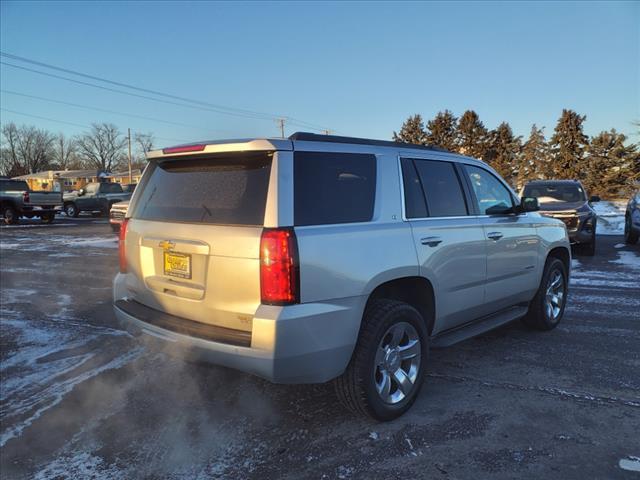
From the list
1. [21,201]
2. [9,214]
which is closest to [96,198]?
[21,201]

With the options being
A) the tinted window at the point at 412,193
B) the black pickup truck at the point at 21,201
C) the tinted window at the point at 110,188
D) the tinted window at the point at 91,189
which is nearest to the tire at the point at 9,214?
the black pickup truck at the point at 21,201

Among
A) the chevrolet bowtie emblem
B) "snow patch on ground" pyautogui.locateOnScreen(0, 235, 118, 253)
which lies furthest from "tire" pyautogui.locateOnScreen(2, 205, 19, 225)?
the chevrolet bowtie emblem

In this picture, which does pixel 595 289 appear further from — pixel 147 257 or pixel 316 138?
pixel 147 257

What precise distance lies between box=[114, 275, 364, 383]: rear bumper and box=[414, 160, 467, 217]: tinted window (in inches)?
48.1

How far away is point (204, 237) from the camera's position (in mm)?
2959

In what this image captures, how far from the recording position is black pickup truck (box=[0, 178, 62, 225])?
22.0m

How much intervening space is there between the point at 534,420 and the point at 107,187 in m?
28.5

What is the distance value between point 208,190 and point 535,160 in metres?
51.0

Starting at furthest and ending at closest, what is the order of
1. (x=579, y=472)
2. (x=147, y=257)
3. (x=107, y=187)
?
(x=107, y=187) < (x=147, y=257) < (x=579, y=472)

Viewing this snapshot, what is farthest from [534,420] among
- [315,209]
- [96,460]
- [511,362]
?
[96,460]

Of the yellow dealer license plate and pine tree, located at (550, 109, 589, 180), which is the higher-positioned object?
pine tree, located at (550, 109, 589, 180)

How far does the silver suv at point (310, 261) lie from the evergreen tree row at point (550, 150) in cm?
3202

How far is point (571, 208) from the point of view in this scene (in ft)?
35.3

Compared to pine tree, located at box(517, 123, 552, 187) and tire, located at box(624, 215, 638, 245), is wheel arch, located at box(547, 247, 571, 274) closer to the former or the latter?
tire, located at box(624, 215, 638, 245)
